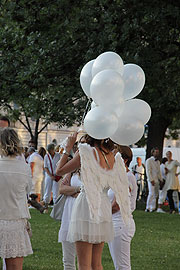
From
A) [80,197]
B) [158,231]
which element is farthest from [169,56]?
[80,197]

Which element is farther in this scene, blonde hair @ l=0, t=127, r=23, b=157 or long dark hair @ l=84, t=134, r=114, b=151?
blonde hair @ l=0, t=127, r=23, b=157

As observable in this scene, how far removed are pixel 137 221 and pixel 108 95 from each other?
1134 cm

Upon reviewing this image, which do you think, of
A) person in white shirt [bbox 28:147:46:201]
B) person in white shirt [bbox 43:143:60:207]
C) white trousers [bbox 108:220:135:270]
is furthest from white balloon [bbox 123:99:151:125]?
person in white shirt [bbox 28:147:46:201]

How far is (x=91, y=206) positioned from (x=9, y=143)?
42.2 inches

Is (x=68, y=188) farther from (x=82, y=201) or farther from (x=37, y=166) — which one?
(x=37, y=166)

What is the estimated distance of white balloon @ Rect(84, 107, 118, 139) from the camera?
19.4 ft

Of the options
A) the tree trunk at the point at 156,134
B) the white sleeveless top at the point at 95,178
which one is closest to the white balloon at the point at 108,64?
the white sleeveless top at the point at 95,178

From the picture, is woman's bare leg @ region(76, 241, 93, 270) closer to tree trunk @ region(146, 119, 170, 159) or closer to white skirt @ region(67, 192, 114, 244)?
white skirt @ region(67, 192, 114, 244)

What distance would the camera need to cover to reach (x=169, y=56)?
62.5 ft

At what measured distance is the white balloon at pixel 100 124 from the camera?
590 cm

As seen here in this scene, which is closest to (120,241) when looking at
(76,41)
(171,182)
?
(76,41)

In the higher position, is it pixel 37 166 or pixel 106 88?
pixel 106 88

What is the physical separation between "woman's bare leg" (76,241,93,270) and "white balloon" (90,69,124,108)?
1345 mm

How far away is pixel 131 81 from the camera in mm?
6551
